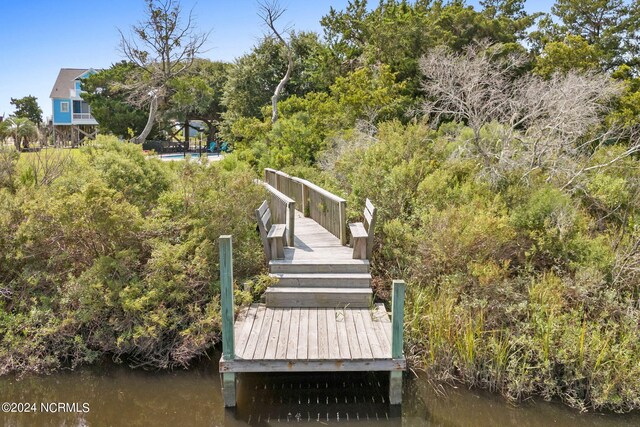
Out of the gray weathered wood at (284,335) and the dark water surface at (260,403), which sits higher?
the gray weathered wood at (284,335)

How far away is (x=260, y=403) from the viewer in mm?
5867

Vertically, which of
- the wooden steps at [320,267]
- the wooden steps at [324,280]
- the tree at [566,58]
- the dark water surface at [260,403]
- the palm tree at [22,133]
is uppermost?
the tree at [566,58]

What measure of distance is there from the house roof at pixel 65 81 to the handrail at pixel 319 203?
38409 millimetres

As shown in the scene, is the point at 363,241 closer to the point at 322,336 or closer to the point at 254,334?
the point at 322,336

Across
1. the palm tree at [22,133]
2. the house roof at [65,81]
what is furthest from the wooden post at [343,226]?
the house roof at [65,81]

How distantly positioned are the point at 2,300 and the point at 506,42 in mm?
19914

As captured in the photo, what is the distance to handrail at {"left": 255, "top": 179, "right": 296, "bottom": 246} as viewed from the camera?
26.9 feet

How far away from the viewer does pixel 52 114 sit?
1708 inches

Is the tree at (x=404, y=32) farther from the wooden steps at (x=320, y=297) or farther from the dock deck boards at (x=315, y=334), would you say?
the wooden steps at (x=320, y=297)

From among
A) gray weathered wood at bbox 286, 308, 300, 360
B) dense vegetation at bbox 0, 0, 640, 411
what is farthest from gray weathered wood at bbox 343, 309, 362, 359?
dense vegetation at bbox 0, 0, 640, 411

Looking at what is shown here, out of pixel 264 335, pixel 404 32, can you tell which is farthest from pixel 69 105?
pixel 264 335

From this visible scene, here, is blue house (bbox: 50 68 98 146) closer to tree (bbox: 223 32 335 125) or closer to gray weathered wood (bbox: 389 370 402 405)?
tree (bbox: 223 32 335 125)

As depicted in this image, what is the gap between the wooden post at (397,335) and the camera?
547 cm

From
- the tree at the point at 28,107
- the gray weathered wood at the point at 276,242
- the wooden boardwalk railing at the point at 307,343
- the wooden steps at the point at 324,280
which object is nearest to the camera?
the wooden boardwalk railing at the point at 307,343
